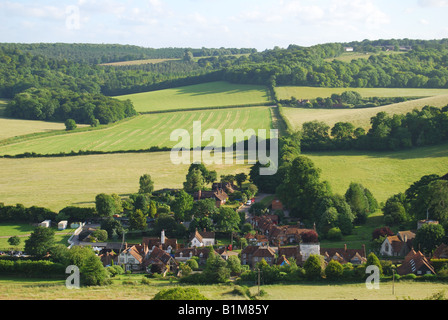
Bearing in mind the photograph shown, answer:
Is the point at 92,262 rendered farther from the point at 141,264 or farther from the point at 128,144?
the point at 128,144

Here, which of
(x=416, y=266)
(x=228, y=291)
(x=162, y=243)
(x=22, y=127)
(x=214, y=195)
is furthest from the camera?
(x=22, y=127)

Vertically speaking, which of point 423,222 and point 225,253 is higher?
point 423,222

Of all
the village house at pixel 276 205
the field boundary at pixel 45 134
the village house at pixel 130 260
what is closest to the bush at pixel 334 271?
the village house at pixel 130 260

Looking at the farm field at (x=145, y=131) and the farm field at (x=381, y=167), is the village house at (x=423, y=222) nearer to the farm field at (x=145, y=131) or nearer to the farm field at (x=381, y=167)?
the farm field at (x=381, y=167)

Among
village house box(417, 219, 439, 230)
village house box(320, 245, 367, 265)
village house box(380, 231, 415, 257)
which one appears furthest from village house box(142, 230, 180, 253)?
village house box(417, 219, 439, 230)

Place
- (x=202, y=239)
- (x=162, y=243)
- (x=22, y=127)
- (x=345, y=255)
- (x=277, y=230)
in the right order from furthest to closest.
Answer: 1. (x=22, y=127)
2. (x=277, y=230)
3. (x=202, y=239)
4. (x=162, y=243)
5. (x=345, y=255)

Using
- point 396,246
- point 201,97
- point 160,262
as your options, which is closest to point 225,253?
point 160,262

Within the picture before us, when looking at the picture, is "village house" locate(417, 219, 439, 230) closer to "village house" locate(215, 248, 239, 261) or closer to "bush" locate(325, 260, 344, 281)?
"bush" locate(325, 260, 344, 281)

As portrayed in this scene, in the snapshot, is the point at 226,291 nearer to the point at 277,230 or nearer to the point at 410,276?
the point at 410,276
